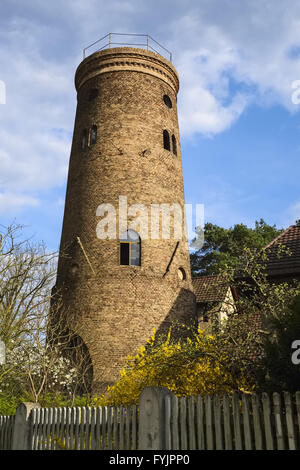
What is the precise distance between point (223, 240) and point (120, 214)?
63.6 ft

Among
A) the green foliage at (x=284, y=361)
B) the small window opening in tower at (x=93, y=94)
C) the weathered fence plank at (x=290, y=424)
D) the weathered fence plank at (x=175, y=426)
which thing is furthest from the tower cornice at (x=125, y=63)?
the weathered fence plank at (x=290, y=424)

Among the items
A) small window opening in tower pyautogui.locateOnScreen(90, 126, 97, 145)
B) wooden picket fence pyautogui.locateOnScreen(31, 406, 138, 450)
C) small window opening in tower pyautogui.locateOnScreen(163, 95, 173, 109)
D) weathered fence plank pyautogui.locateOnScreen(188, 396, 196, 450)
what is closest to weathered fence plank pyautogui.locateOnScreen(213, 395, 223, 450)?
weathered fence plank pyautogui.locateOnScreen(188, 396, 196, 450)

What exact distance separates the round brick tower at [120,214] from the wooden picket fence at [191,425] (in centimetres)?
864

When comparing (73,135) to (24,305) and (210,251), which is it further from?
(210,251)

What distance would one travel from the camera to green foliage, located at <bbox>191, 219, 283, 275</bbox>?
110 feet

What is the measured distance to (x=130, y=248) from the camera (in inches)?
684

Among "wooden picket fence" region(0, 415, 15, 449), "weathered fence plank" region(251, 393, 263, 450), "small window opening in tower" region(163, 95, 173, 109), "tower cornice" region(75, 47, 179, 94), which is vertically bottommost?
"weathered fence plank" region(251, 393, 263, 450)

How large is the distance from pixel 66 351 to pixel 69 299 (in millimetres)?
1883

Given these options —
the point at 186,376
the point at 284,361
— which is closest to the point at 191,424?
the point at 284,361

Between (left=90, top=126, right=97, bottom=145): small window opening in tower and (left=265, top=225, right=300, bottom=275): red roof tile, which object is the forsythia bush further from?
(left=90, top=126, right=97, bottom=145): small window opening in tower

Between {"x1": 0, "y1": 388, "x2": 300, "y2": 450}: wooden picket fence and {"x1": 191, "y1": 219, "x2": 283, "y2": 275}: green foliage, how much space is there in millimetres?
26413

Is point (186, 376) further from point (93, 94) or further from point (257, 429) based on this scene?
point (93, 94)

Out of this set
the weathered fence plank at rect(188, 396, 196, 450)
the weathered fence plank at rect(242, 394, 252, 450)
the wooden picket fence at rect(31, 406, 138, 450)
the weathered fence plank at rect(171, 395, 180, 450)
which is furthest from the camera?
the wooden picket fence at rect(31, 406, 138, 450)

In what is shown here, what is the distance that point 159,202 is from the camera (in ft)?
59.1
